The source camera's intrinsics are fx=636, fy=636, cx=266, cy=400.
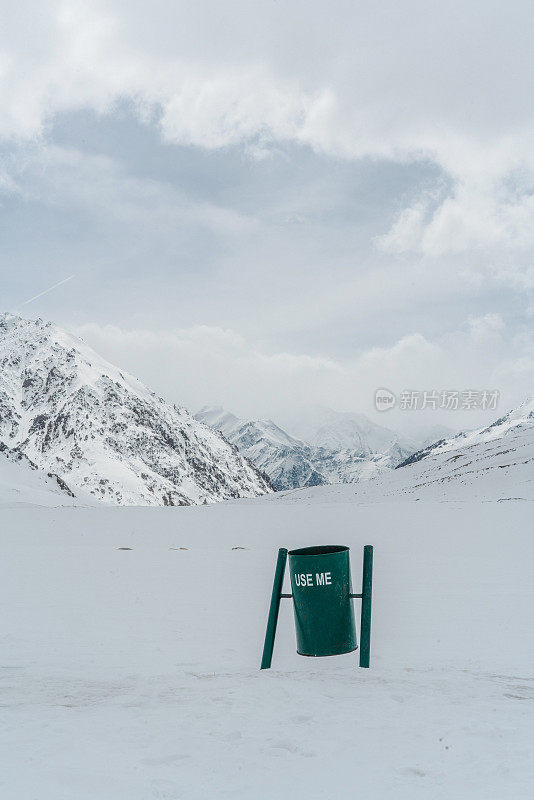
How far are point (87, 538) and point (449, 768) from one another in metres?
21.7

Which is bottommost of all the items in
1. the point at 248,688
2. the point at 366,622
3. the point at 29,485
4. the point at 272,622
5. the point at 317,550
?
the point at 29,485

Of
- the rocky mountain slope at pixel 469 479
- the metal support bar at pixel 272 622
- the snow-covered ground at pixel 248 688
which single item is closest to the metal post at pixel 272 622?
the metal support bar at pixel 272 622

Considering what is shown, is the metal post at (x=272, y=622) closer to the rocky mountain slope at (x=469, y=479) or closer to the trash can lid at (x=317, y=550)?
the trash can lid at (x=317, y=550)

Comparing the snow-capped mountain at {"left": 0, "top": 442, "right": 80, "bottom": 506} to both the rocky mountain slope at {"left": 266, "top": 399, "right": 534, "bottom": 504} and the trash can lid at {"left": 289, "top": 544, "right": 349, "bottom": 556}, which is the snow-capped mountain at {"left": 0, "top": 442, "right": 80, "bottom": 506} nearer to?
the rocky mountain slope at {"left": 266, "top": 399, "right": 534, "bottom": 504}

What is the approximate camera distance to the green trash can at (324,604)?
657 cm

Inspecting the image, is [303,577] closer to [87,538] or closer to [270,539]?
[270,539]

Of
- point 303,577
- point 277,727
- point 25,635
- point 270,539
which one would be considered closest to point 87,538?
point 270,539

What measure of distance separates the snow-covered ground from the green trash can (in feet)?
0.96

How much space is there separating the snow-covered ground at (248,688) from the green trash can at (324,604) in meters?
0.29

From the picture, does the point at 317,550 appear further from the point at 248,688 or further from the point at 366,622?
the point at 248,688

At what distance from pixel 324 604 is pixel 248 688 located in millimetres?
1217

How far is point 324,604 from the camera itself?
21.6 feet

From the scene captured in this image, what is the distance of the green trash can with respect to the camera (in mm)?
6570

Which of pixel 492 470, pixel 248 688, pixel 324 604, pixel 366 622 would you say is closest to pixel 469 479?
pixel 492 470
